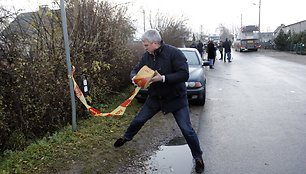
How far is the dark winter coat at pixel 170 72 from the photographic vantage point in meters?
4.58

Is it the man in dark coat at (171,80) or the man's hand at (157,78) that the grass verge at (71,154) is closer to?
the man in dark coat at (171,80)

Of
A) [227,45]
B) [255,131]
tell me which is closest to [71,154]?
[255,131]

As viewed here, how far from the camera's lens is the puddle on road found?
4.72 meters

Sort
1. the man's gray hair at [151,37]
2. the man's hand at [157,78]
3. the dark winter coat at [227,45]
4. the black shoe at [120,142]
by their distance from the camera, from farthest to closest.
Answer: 1. the dark winter coat at [227,45]
2. the black shoe at [120,142]
3. the man's gray hair at [151,37]
4. the man's hand at [157,78]

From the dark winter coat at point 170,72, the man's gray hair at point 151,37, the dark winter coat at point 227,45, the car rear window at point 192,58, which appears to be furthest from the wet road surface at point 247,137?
the dark winter coat at point 227,45

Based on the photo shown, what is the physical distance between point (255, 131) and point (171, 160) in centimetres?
230

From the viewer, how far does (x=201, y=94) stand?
29.5ft

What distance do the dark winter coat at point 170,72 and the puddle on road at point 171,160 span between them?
819 mm

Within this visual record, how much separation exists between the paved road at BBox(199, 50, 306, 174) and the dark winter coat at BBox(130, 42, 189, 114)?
1.04 meters

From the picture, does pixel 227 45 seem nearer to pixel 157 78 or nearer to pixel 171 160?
pixel 171 160

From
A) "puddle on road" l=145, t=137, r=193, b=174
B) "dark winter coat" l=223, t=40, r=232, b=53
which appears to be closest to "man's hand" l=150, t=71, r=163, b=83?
"puddle on road" l=145, t=137, r=193, b=174

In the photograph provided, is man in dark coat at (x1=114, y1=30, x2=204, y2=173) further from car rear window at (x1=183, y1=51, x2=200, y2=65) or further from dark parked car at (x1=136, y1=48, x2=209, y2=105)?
car rear window at (x1=183, y1=51, x2=200, y2=65)

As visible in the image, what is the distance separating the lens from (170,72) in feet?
15.3

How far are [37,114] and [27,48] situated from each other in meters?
1.09
